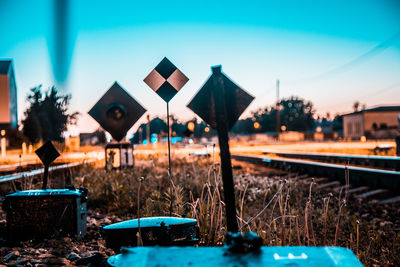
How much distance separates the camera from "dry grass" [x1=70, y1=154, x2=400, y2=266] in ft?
11.0

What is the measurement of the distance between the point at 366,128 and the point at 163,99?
5544cm

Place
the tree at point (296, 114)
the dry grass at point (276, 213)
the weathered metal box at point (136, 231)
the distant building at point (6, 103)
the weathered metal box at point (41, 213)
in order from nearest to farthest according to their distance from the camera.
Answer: the weathered metal box at point (136, 231) → the dry grass at point (276, 213) → the weathered metal box at point (41, 213) → the distant building at point (6, 103) → the tree at point (296, 114)

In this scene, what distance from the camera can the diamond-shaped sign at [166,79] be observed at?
4215 mm

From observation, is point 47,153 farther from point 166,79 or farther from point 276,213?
point 276,213

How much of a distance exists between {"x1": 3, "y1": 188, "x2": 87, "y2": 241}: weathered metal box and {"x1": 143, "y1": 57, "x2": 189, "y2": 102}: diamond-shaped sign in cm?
153

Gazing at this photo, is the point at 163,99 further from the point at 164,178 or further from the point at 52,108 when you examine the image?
the point at 164,178

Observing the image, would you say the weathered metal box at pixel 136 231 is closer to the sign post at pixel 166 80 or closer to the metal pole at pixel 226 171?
the metal pole at pixel 226 171

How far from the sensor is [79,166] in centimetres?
984

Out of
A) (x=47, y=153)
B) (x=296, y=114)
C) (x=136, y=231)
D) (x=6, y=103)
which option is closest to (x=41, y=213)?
(x=47, y=153)

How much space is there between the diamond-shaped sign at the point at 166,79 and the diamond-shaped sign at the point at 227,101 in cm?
166

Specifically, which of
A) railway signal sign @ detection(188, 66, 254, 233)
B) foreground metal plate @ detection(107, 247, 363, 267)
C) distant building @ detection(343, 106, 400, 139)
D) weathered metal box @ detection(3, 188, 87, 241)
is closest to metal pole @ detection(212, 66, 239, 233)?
railway signal sign @ detection(188, 66, 254, 233)

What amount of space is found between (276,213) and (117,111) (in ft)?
9.29

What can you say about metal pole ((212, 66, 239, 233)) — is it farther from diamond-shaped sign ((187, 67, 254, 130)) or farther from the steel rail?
the steel rail

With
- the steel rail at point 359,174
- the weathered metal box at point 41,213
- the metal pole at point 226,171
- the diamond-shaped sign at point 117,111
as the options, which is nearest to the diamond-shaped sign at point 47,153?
the weathered metal box at point 41,213
